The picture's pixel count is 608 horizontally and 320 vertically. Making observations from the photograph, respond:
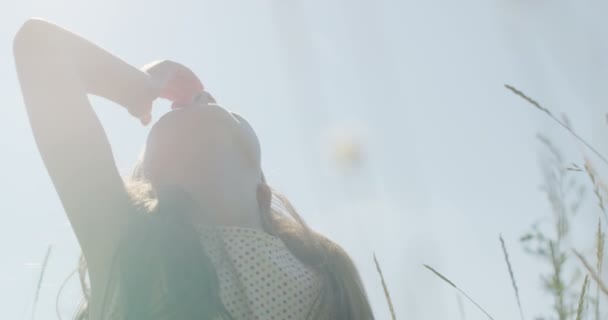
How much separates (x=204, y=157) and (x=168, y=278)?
507mm

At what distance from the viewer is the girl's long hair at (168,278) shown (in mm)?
1623

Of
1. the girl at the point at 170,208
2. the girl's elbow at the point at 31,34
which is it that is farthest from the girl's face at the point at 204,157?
the girl's elbow at the point at 31,34

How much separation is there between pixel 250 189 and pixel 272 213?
0.60 ft

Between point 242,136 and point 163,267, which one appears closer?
point 163,267

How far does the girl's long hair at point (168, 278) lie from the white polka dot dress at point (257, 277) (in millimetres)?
69

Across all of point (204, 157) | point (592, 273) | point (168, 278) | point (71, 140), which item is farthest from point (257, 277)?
point (592, 273)

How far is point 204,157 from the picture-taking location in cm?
209

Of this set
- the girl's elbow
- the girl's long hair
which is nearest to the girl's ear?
A: the girl's long hair

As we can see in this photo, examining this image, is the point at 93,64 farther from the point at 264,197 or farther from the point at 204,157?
the point at 264,197

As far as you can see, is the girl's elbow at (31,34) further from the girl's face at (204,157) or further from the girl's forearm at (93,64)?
the girl's face at (204,157)

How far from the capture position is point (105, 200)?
68.7 inches

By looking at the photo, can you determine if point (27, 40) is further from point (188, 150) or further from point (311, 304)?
point (311, 304)

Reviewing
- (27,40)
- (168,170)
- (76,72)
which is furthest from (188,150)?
(27,40)

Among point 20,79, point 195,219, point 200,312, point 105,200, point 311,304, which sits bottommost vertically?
point 311,304
